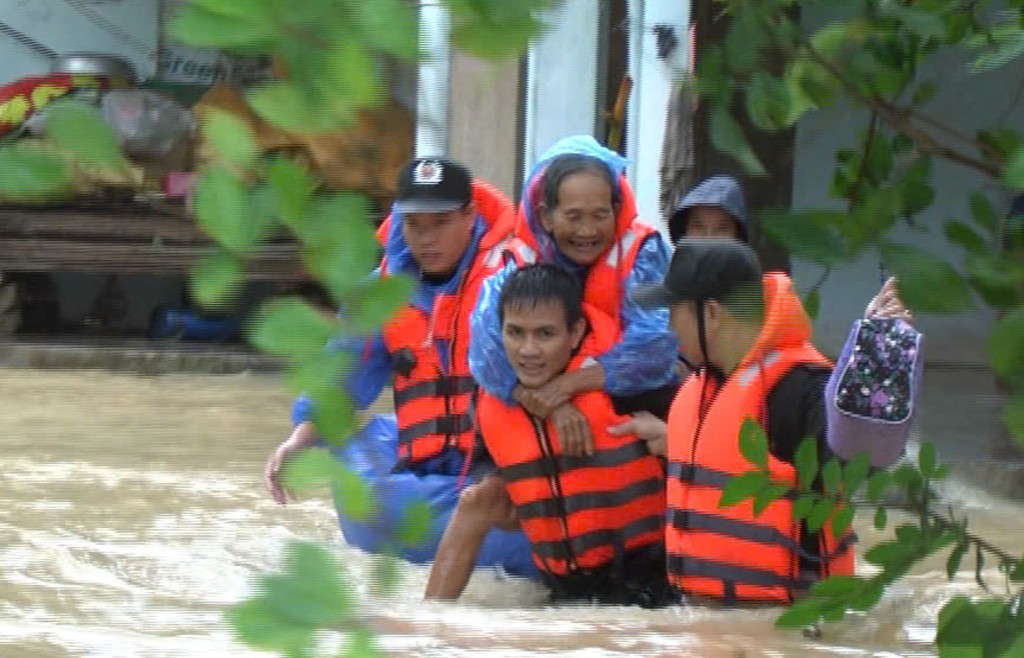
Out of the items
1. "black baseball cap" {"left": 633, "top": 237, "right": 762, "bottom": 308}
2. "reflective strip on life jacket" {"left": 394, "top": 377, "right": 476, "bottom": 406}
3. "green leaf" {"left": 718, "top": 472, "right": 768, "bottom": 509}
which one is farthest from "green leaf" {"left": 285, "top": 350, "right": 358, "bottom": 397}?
"reflective strip on life jacket" {"left": 394, "top": 377, "right": 476, "bottom": 406}

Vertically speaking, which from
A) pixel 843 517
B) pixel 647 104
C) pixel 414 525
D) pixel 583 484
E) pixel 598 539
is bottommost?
pixel 598 539

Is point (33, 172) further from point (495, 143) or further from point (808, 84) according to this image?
point (495, 143)

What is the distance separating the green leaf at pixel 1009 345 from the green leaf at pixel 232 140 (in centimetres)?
66

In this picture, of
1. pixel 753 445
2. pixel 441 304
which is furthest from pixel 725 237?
pixel 753 445

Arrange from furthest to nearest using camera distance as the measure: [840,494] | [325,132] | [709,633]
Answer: [709,633]
[840,494]
[325,132]

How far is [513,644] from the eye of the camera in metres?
4.44

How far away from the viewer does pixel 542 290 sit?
15.8ft

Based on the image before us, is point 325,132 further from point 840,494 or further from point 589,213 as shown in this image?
point 589,213

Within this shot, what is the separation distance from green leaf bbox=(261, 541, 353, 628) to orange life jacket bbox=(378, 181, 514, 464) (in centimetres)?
416

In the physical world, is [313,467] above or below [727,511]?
above

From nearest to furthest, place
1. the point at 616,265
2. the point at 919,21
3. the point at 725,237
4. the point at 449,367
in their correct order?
the point at 919,21
the point at 725,237
the point at 616,265
the point at 449,367

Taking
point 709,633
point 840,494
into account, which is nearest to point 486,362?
point 709,633

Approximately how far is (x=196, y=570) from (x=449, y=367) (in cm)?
97

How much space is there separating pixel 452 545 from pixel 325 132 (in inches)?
145
